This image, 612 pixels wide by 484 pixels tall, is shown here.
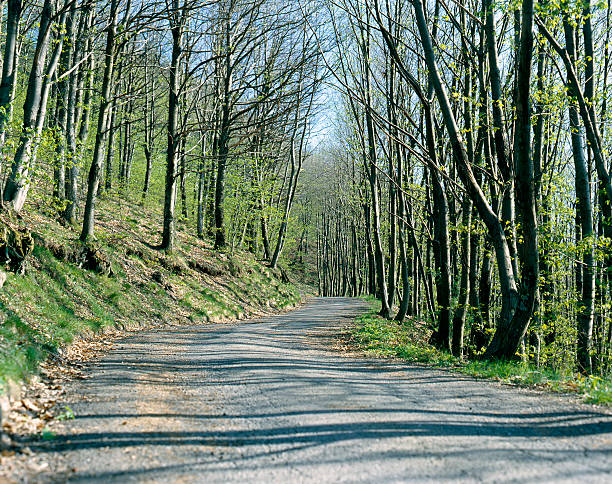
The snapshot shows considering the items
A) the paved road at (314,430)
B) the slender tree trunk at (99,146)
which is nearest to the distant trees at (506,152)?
the paved road at (314,430)

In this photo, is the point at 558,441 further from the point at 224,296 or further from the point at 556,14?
the point at 224,296

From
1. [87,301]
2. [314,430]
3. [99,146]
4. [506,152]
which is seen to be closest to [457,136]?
[506,152]

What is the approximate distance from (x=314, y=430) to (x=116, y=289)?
35.7ft

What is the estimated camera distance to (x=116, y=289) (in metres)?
13.8

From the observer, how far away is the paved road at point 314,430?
11.7 feet

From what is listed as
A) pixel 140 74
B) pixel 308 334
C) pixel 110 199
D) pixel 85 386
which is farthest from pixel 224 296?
pixel 140 74

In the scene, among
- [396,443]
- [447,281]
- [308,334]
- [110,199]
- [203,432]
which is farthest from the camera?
[110,199]

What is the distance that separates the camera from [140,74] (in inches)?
1219

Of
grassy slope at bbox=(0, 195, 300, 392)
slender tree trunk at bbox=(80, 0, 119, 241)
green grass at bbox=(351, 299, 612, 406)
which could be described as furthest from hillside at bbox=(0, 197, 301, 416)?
Answer: green grass at bbox=(351, 299, 612, 406)

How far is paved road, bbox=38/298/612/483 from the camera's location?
140 inches

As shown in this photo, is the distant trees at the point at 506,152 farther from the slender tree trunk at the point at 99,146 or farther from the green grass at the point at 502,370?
the slender tree trunk at the point at 99,146

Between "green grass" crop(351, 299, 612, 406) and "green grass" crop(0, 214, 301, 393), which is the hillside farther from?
"green grass" crop(351, 299, 612, 406)

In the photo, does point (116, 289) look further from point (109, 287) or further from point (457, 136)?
point (457, 136)

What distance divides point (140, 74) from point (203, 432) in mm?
31098
